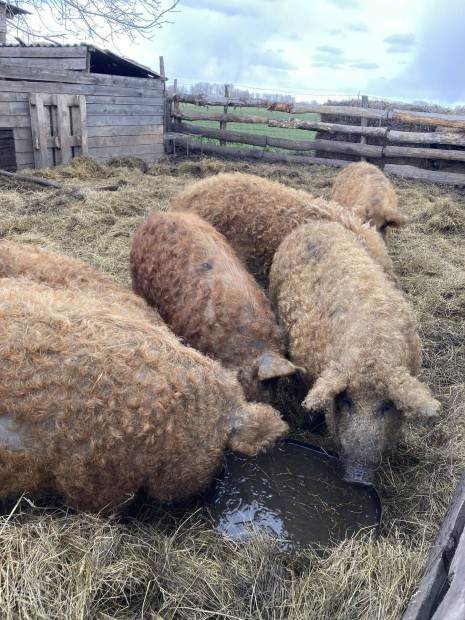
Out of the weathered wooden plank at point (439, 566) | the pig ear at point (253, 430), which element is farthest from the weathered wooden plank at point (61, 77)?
the weathered wooden plank at point (439, 566)

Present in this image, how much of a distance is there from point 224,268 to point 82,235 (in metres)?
3.80

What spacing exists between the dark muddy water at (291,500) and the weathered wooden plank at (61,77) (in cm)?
1137

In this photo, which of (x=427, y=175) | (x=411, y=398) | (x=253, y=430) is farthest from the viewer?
(x=427, y=175)

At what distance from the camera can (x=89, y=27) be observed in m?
7.36

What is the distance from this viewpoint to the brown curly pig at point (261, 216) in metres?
5.41

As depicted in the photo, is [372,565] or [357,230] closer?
[372,565]

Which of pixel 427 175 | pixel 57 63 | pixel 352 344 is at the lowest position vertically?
pixel 352 344

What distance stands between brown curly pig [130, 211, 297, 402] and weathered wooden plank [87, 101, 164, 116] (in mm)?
10140

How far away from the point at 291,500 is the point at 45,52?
561 inches

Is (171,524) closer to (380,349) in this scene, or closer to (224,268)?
(380,349)

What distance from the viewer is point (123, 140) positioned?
14820mm

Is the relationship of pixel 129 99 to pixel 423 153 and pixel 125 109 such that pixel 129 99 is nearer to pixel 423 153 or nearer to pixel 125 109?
pixel 125 109

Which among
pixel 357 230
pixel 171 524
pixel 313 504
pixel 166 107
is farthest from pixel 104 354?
pixel 166 107

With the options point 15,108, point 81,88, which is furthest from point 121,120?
point 15,108
